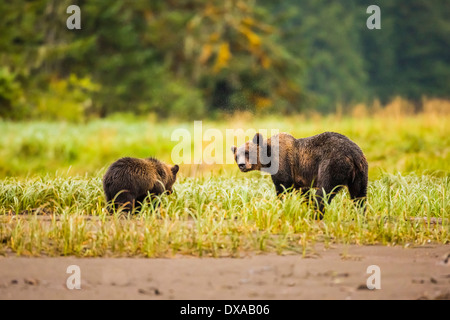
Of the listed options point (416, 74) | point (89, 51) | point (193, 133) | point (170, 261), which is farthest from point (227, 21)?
point (170, 261)

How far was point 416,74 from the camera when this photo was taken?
130ft

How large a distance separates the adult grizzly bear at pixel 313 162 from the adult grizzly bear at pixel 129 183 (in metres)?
0.98

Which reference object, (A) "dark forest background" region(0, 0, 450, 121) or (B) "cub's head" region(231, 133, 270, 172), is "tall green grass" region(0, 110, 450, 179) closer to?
(B) "cub's head" region(231, 133, 270, 172)

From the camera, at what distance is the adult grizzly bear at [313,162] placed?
724 cm

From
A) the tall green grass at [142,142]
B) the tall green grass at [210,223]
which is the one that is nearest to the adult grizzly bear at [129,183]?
the tall green grass at [210,223]

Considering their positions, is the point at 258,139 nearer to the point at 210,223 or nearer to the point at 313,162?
the point at 313,162

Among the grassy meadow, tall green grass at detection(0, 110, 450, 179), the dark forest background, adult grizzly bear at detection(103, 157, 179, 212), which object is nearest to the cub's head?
the grassy meadow

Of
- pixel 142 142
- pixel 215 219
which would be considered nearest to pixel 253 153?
pixel 215 219

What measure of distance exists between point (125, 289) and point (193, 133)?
13751mm

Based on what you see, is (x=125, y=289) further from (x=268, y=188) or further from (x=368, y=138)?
(x=368, y=138)

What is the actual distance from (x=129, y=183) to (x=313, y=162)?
1.96 meters

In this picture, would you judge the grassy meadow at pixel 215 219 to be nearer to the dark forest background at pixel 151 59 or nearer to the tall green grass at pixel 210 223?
the tall green grass at pixel 210 223

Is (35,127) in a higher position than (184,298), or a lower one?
higher

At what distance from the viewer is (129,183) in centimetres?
745
